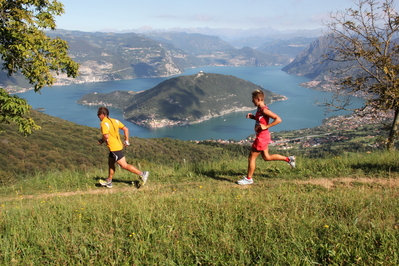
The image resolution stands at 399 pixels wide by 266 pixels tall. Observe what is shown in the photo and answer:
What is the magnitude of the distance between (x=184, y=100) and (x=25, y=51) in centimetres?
13594

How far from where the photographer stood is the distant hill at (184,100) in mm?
125562

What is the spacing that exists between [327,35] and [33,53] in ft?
24.0

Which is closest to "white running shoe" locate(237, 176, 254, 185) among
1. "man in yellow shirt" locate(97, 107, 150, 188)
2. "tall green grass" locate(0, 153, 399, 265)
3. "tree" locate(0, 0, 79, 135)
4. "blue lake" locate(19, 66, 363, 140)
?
"tall green grass" locate(0, 153, 399, 265)

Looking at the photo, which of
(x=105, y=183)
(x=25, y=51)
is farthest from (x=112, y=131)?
(x=25, y=51)

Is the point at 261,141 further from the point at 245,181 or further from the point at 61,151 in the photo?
the point at 61,151

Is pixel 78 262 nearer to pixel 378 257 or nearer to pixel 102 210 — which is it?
pixel 102 210

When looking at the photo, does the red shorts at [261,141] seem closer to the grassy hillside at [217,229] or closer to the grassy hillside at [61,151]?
the grassy hillside at [217,229]

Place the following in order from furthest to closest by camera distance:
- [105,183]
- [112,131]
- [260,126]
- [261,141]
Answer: [105,183], [112,131], [261,141], [260,126]

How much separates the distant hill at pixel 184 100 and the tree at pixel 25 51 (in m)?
108

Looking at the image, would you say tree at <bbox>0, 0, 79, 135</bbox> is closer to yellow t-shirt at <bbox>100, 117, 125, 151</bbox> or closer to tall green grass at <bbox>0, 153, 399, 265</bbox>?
yellow t-shirt at <bbox>100, 117, 125, 151</bbox>

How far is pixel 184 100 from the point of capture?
14088cm

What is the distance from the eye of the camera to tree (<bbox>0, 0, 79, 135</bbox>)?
18.6 ft

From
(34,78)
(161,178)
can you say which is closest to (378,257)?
(161,178)

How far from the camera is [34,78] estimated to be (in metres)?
6.02
